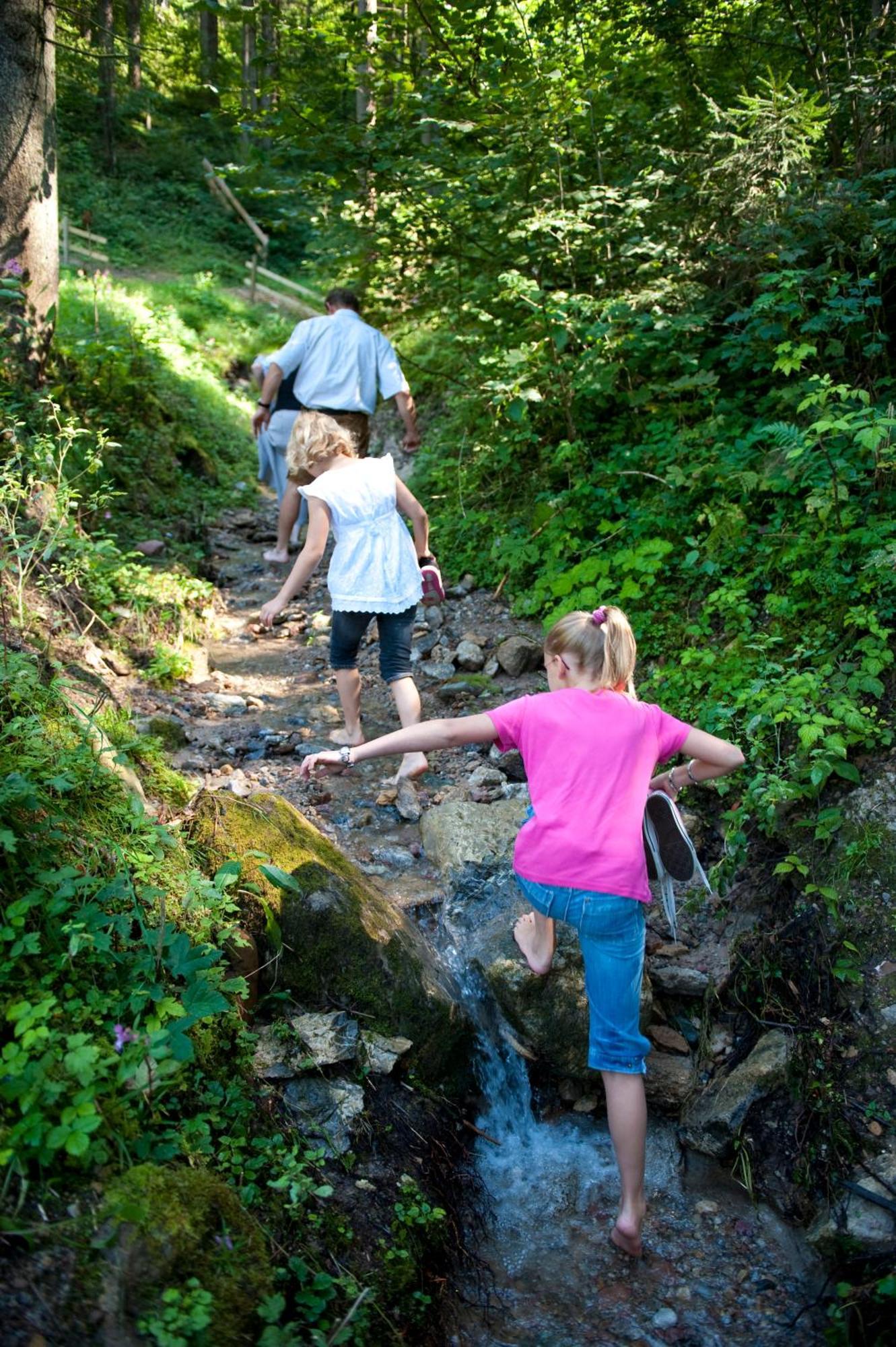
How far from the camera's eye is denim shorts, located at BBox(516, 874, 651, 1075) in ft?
9.21

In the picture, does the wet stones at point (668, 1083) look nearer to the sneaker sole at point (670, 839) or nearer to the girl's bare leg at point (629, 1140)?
the girl's bare leg at point (629, 1140)

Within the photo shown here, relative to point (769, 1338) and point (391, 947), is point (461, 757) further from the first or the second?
point (769, 1338)

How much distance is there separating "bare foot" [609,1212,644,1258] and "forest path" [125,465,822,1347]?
0.07m

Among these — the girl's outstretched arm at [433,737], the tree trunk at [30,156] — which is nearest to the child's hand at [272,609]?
the girl's outstretched arm at [433,737]

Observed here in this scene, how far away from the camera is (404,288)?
25.3ft

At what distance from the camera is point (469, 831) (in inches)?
166

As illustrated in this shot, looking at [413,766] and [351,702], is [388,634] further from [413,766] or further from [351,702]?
[413,766]

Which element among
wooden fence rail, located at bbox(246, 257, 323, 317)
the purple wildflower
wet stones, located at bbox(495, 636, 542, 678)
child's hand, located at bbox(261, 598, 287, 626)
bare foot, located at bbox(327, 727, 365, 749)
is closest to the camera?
the purple wildflower

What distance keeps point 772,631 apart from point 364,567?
2.13 m

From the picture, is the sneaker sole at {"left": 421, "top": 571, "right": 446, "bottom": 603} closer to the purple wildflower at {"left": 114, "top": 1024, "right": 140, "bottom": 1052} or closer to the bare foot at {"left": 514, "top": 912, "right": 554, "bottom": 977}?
the bare foot at {"left": 514, "top": 912, "right": 554, "bottom": 977}

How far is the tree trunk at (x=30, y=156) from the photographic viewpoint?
19.2 feet

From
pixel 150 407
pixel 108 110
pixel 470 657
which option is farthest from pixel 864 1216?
pixel 108 110

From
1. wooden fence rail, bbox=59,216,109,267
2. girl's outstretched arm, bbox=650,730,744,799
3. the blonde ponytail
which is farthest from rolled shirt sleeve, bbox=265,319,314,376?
wooden fence rail, bbox=59,216,109,267

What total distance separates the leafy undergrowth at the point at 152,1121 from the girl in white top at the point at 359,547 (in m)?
1.68
